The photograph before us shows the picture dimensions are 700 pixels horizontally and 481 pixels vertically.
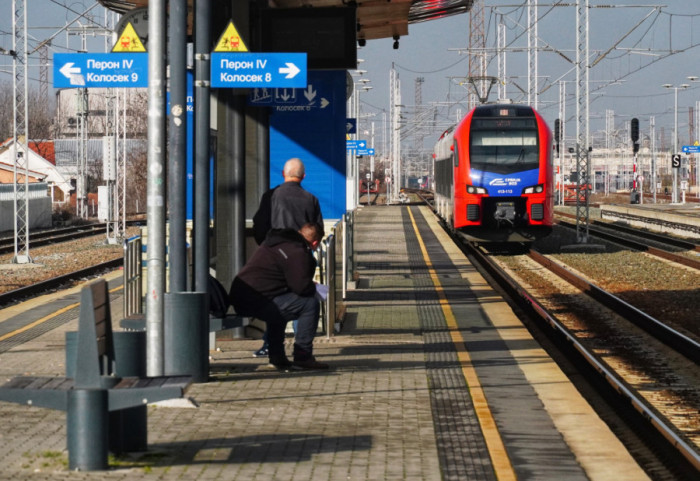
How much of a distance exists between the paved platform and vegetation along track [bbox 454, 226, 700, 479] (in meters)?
0.93

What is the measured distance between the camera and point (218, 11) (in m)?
12.7

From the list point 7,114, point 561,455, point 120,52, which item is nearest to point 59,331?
point 120,52

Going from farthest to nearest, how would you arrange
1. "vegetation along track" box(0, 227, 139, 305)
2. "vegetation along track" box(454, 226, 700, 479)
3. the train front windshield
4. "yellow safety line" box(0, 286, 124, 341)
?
the train front windshield < "vegetation along track" box(0, 227, 139, 305) < "yellow safety line" box(0, 286, 124, 341) < "vegetation along track" box(454, 226, 700, 479)

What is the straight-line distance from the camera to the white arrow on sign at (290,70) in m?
9.67

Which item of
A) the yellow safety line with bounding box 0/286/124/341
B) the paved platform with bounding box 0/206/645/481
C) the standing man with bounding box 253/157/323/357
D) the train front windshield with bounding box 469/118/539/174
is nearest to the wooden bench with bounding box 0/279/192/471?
the paved platform with bounding box 0/206/645/481

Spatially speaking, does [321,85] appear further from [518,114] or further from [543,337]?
[518,114]

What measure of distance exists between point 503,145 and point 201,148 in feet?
65.0

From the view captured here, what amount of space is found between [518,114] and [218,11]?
672 inches

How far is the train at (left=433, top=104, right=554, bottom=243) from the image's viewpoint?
28594mm

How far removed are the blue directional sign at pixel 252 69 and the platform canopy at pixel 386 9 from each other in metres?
5.11

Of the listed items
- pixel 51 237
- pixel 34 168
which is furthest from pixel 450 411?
pixel 34 168

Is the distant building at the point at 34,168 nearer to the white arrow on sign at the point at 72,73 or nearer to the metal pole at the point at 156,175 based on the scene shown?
the white arrow on sign at the point at 72,73

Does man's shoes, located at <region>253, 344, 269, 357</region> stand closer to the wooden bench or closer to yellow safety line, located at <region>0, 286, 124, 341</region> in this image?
yellow safety line, located at <region>0, 286, 124, 341</region>

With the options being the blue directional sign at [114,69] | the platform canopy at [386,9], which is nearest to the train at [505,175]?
the platform canopy at [386,9]
